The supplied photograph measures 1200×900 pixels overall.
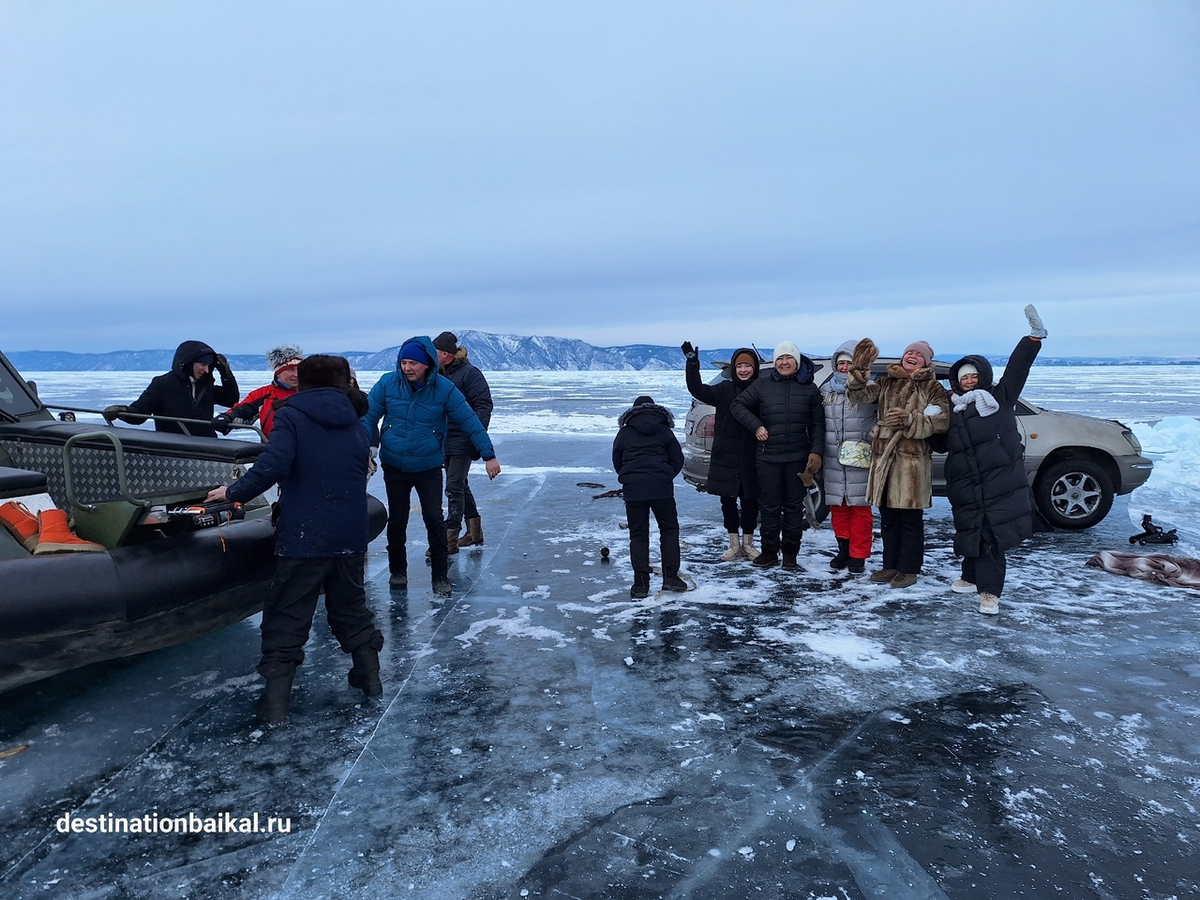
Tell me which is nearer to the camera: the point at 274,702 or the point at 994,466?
the point at 274,702

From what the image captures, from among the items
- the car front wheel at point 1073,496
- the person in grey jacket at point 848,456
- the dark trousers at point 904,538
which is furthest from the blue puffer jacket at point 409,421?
the car front wheel at point 1073,496

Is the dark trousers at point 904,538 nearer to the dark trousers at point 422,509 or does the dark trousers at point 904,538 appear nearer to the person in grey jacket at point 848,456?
the person in grey jacket at point 848,456

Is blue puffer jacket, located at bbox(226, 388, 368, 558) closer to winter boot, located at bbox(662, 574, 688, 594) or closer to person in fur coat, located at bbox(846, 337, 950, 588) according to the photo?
winter boot, located at bbox(662, 574, 688, 594)

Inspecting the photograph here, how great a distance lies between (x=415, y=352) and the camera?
229 inches

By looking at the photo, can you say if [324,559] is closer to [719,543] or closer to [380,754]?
[380,754]

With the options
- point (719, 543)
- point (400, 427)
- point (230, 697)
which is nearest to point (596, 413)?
point (719, 543)

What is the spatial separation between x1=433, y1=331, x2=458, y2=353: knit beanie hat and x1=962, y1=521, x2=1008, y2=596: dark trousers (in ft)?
15.2

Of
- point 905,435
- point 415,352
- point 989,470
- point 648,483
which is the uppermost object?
point 415,352

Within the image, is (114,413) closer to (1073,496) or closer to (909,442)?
(909,442)

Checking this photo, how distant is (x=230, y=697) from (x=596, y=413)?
2647 cm

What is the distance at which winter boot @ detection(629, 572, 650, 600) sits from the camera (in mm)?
5992

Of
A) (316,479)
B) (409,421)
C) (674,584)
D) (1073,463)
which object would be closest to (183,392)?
(409,421)

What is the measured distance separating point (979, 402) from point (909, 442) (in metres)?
0.67

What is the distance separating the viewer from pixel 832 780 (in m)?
3.23
